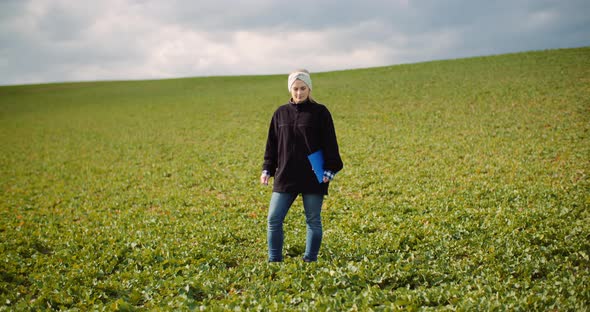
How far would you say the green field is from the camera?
18.4ft

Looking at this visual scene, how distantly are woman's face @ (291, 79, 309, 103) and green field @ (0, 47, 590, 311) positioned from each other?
2.65 metres

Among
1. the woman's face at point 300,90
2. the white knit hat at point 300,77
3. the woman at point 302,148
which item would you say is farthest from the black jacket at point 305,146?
the white knit hat at point 300,77

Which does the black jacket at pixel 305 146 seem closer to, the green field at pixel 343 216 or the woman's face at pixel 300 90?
the woman's face at pixel 300 90

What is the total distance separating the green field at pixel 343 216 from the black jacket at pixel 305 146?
1.41 meters

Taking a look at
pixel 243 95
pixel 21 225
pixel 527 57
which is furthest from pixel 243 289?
pixel 527 57

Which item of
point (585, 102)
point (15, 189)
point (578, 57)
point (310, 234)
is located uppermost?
point (578, 57)

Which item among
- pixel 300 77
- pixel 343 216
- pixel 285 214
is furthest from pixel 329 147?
pixel 343 216

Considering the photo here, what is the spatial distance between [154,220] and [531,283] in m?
8.56

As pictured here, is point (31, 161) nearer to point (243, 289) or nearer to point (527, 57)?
point (243, 289)

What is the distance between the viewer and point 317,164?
557 cm

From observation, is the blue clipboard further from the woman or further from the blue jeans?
the blue jeans

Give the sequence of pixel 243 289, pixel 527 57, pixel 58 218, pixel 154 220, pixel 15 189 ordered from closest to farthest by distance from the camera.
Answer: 1. pixel 243 289
2. pixel 154 220
3. pixel 58 218
4. pixel 15 189
5. pixel 527 57

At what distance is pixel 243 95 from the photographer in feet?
148

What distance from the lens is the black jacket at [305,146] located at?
18.2 feet
